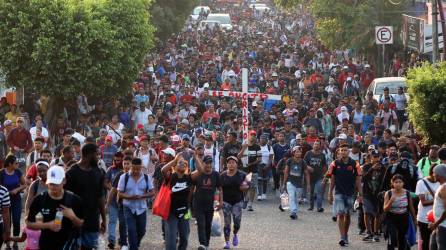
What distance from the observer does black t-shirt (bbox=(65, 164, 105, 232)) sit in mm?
14031

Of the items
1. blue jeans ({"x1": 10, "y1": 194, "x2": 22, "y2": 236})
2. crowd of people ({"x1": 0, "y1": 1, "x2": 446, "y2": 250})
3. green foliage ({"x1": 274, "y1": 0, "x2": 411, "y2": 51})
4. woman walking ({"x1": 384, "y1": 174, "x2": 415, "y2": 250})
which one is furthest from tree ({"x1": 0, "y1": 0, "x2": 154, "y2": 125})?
green foliage ({"x1": 274, "y1": 0, "x2": 411, "y2": 51})

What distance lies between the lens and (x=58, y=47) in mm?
29156

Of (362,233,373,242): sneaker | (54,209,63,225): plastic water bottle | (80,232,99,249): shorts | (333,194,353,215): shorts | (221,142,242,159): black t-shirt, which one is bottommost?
(362,233,373,242): sneaker

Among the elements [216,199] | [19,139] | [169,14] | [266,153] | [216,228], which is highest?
[169,14]

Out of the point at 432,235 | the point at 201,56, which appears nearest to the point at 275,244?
the point at 432,235

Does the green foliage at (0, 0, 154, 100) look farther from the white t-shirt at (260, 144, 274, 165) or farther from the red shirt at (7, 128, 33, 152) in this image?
the white t-shirt at (260, 144, 274, 165)

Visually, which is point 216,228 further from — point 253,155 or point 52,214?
point 253,155

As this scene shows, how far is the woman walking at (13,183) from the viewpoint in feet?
56.1

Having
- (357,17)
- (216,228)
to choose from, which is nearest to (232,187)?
(216,228)

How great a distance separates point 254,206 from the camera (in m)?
24.1

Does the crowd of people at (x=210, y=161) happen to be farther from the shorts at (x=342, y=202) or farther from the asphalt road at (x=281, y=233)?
the asphalt road at (x=281, y=233)

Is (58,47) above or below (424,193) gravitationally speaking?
above

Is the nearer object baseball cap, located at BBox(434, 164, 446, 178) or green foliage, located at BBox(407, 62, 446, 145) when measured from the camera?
baseball cap, located at BBox(434, 164, 446, 178)

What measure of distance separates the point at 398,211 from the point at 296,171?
622 centimetres
